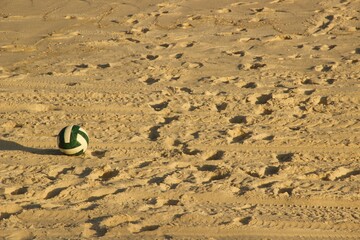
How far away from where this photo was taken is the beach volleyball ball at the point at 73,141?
6.26 metres

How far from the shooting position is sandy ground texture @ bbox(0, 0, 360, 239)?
516cm

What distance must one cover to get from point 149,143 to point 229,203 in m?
1.53

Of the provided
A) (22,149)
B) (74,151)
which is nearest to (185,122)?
(74,151)

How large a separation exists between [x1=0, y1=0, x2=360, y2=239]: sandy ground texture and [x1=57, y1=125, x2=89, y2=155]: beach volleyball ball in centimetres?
15

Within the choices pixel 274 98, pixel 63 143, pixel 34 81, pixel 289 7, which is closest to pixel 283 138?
pixel 274 98

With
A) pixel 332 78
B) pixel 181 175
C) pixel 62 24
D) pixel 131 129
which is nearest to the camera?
pixel 181 175

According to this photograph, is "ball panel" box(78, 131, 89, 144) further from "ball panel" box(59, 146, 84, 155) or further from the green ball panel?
"ball panel" box(59, 146, 84, 155)

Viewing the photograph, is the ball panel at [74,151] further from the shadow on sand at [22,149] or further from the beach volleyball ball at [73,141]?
the shadow on sand at [22,149]

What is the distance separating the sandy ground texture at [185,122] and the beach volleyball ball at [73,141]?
15 centimetres

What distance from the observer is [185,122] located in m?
7.14

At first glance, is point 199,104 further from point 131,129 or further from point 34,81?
point 34,81

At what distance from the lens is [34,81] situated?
8.55 m

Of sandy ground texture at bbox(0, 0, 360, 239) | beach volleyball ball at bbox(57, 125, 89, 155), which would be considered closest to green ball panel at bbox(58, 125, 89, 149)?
beach volleyball ball at bbox(57, 125, 89, 155)

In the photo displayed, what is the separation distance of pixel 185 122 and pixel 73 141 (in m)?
1.41
